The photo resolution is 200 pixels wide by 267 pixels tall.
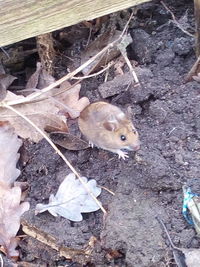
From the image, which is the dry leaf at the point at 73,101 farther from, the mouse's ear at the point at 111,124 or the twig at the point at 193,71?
the twig at the point at 193,71

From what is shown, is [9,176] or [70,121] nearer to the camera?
[9,176]

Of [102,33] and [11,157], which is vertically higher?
[102,33]

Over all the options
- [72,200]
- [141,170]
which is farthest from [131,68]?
[72,200]

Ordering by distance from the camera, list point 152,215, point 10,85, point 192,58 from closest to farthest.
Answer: point 152,215, point 192,58, point 10,85

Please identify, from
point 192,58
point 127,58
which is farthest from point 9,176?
point 192,58

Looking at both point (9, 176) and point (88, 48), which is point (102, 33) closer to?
point (88, 48)

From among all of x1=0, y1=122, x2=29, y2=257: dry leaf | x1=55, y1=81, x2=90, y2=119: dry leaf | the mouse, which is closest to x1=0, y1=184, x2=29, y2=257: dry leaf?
x1=0, y1=122, x2=29, y2=257: dry leaf

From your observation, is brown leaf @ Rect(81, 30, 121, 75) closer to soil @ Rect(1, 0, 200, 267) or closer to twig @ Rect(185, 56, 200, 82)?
soil @ Rect(1, 0, 200, 267)

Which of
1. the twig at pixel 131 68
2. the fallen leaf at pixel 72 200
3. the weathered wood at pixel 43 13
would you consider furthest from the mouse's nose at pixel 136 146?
the weathered wood at pixel 43 13
